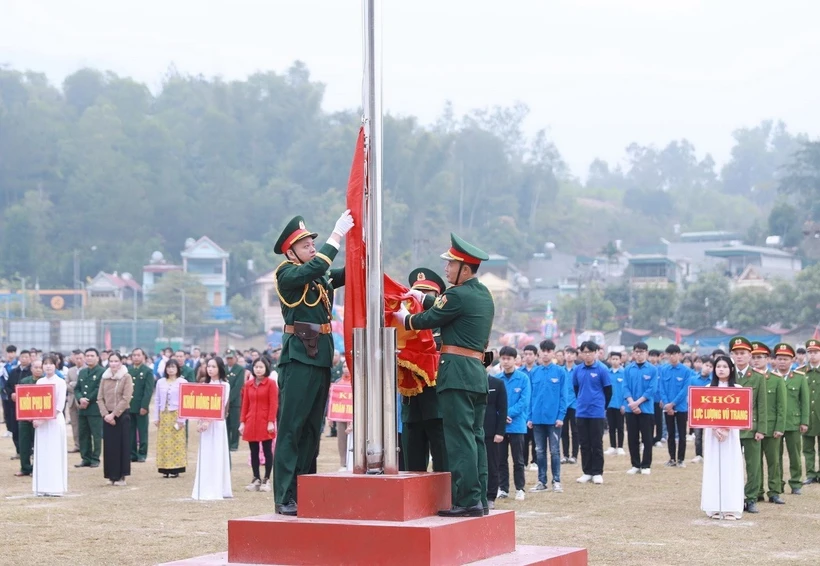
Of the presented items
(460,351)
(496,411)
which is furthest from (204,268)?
(460,351)

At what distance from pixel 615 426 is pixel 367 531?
13.5 metres

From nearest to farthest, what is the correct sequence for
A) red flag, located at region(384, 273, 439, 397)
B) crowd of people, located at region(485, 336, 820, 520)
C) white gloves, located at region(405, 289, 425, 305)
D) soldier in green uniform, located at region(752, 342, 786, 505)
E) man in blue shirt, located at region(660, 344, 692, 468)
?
red flag, located at region(384, 273, 439, 397) < white gloves, located at region(405, 289, 425, 305) < crowd of people, located at region(485, 336, 820, 520) < soldier in green uniform, located at region(752, 342, 786, 505) < man in blue shirt, located at region(660, 344, 692, 468)

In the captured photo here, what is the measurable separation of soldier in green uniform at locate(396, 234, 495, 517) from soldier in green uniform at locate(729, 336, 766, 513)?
5.31m

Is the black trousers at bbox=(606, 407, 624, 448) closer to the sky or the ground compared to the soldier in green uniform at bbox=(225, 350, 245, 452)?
closer to the ground

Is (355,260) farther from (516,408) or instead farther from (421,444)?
(516,408)

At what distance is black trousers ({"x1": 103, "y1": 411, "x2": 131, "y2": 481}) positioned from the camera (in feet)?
51.3

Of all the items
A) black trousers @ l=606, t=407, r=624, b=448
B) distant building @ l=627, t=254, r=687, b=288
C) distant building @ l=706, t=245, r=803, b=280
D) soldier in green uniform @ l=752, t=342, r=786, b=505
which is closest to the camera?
soldier in green uniform @ l=752, t=342, r=786, b=505

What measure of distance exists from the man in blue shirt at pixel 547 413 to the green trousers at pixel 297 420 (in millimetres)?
6609

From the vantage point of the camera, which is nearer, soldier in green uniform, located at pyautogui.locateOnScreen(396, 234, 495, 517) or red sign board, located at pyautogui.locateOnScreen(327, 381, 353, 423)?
soldier in green uniform, located at pyautogui.locateOnScreen(396, 234, 495, 517)

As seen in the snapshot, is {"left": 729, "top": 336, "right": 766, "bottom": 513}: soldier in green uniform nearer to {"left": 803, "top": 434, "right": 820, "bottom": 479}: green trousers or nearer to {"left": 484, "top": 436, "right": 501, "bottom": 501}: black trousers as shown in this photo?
{"left": 484, "top": 436, "right": 501, "bottom": 501}: black trousers

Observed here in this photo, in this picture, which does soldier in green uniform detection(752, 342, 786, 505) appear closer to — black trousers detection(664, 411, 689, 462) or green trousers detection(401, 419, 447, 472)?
black trousers detection(664, 411, 689, 462)

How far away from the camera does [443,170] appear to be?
10388 centimetres

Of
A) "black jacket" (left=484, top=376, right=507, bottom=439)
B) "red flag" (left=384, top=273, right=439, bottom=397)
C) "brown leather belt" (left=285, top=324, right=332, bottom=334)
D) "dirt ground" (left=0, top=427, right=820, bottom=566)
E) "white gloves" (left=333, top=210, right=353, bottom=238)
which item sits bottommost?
"dirt ground" (left=0, top=427, right=820, bottom=566)

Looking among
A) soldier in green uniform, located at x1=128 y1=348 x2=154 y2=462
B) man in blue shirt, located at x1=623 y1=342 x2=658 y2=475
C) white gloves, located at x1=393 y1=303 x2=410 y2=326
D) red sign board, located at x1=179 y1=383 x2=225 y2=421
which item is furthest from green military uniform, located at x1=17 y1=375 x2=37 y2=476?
white gloves, located at x1=393 y1=303 x2=410 y2=326
